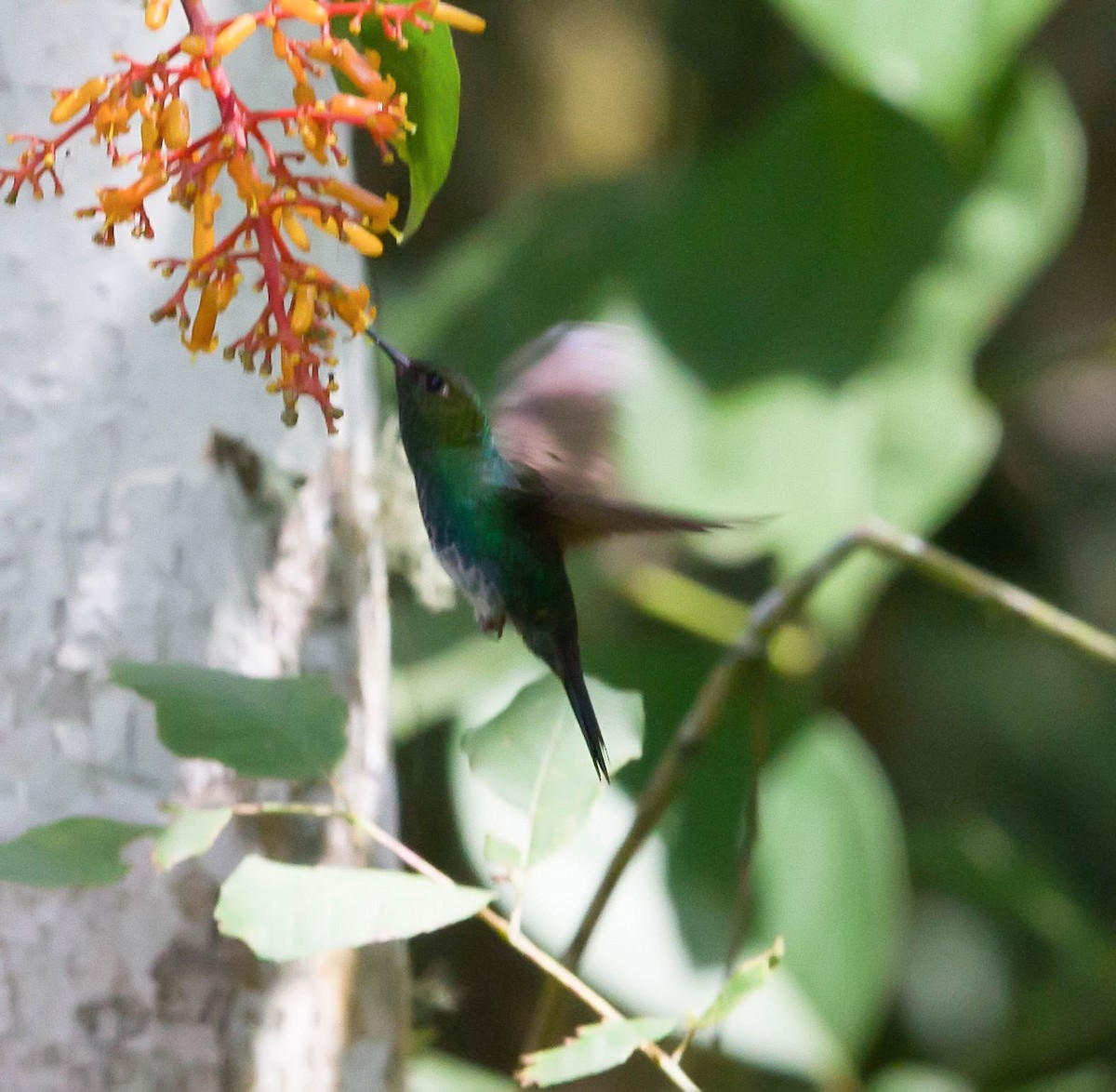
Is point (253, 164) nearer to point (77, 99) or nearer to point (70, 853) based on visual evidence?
point (77, 99)

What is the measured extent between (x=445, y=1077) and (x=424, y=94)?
0.90 meters

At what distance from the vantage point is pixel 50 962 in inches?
26.2

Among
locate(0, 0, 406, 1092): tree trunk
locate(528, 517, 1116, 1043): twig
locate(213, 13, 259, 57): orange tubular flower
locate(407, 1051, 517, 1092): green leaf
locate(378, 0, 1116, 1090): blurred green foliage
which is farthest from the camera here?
locate(378, 0, 1116, 1090): blurred green foliage

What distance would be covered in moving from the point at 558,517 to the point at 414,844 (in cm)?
33

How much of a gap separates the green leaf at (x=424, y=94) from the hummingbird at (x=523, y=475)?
10 cm

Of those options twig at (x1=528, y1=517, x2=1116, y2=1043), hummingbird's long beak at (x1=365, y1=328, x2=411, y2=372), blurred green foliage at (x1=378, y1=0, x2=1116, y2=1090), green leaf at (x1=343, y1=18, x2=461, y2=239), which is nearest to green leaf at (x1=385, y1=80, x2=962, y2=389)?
blurred green foliage at (x1=378, y1=0, x2=1116, y2=1090)

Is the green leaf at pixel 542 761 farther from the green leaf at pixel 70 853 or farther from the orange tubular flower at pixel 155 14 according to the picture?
the orange tubular flower at pixel 155 14

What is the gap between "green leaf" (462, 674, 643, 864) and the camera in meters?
0.68

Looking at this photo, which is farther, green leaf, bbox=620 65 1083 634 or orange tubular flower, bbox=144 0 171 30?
green leaf, bbox=620 65 1083 634

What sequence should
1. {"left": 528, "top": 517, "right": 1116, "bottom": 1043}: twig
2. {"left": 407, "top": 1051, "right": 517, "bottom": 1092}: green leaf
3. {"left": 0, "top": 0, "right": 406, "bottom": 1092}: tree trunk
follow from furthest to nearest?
{"left": 407, "top": 1051, "right": 517, "bottom": 1092}: green leaf
{"left": 528, "top": 517, "right": 1116, "bottom": 1043}: twig
{"left": 0, "top": 0, "right": 406, "bottom": 1092}: tree trunk

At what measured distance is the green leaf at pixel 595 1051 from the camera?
1.77ft

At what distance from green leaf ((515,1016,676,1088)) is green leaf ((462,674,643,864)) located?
0.12 m

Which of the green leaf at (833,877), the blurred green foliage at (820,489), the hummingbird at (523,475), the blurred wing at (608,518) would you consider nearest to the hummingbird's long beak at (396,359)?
the hummingbird at (523,475)

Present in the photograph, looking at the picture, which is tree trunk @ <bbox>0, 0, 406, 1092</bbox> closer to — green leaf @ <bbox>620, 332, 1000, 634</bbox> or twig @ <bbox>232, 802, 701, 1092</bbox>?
twig @ <bbox>232, 802, 701, 1092</bbox>
